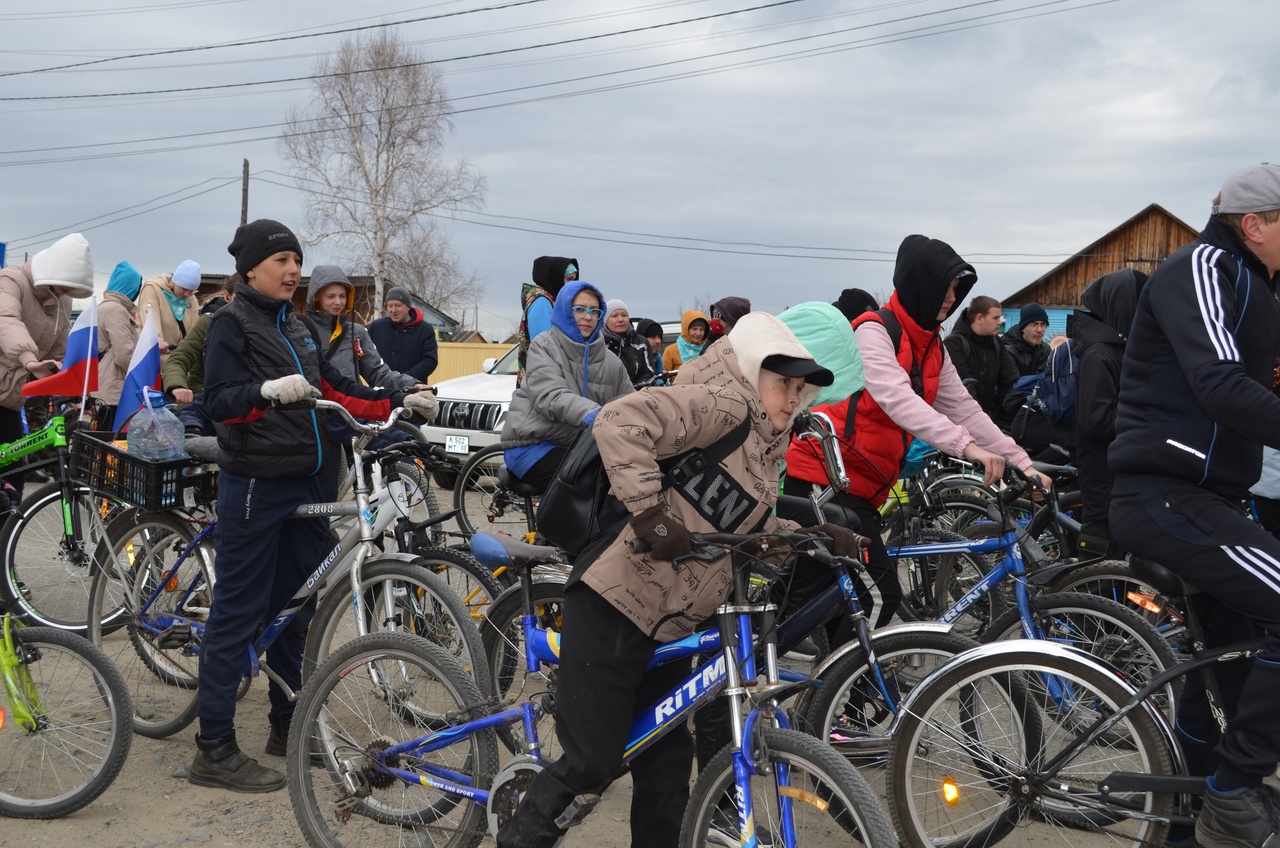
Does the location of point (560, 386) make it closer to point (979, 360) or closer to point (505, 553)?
point (505, 553)

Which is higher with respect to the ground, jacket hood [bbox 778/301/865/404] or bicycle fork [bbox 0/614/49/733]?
jacket hood [bbox 778/301/865/404]

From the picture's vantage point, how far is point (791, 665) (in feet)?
15.0

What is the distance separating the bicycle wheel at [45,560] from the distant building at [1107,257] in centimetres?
4116

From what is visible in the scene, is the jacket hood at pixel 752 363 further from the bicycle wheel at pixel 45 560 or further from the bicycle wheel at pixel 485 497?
the bicycle wheel at pixel 485 497

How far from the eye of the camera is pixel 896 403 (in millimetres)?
4457

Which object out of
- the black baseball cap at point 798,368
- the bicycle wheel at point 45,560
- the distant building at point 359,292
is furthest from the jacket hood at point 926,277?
the distant building at point 359,292

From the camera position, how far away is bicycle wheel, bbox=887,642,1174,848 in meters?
3.26

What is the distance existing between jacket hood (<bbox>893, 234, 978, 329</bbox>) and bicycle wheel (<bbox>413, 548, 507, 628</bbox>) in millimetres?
2157

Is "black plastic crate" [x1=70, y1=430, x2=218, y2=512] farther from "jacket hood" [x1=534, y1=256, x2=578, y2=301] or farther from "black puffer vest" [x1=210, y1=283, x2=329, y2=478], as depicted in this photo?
"jacket hood" [x1=534, y1=256, x2=578, y2=301]

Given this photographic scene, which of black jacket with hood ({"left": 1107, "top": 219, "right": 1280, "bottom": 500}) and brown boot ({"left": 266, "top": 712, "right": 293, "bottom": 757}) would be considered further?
brown boot ({"left": 266, "top": 712, "right": 293, "bottom": 757})

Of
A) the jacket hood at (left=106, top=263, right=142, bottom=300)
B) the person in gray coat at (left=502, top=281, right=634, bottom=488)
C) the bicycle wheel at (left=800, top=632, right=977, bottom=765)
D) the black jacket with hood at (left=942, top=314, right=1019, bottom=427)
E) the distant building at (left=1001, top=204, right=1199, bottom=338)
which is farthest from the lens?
the distant building at (left=1001, top=204, right=1199, bottom=338)

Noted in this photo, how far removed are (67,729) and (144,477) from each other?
3.93 ft

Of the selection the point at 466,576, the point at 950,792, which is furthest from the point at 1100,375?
the point at 466,576

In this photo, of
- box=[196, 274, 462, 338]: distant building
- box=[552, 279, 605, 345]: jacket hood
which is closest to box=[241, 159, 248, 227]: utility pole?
box=[196, 274, 462, 338]: distant building
